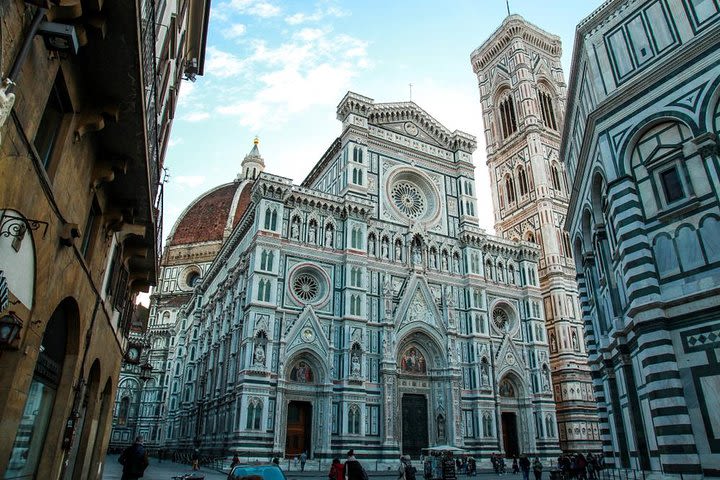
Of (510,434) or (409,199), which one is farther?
(409,199)

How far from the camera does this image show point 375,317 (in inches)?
1318

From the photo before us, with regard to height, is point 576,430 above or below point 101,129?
below

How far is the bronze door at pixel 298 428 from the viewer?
28953mm

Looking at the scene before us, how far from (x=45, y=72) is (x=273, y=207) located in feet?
86.5

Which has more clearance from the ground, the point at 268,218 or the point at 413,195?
the point at 413,195

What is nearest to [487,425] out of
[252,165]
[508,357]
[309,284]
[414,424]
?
[414,424]

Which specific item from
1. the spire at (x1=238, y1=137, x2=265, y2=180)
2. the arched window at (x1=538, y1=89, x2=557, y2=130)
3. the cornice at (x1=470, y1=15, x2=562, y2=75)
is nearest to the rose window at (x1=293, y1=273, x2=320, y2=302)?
the arched window at (x1=538, y1=89, x2=557, y2=130)

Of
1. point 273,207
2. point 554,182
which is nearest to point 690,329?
point 273,207

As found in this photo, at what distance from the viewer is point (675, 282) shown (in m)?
12.2

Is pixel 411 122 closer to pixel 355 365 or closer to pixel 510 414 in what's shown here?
pixel 355 365

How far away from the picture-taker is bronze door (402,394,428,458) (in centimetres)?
3206

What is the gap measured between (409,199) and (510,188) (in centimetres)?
1818

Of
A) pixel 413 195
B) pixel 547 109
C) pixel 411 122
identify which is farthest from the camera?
pixel 547 109

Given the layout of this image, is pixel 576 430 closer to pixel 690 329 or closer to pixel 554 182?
pixel 554 182
